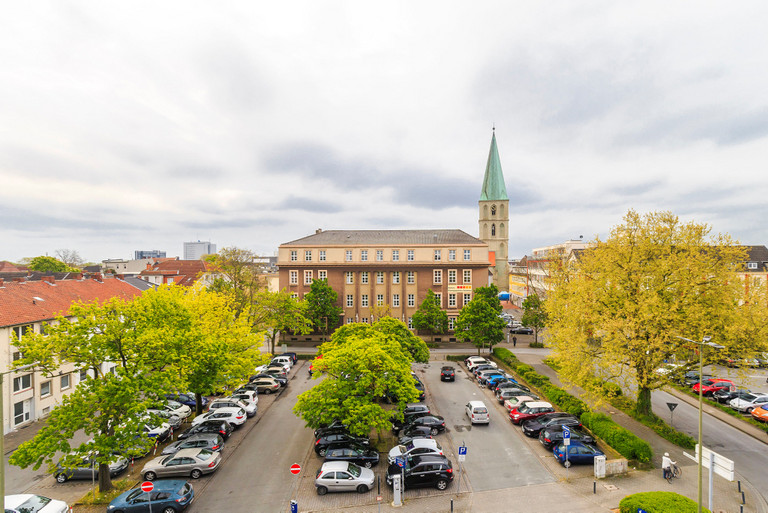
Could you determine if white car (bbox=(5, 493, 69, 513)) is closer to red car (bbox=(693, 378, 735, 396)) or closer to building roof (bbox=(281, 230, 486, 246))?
building roof (bbox=(281, 230, 486, 246))

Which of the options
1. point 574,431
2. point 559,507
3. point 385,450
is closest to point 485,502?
point 559,507

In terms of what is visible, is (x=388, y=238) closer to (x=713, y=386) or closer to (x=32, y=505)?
(x=713, y=386)

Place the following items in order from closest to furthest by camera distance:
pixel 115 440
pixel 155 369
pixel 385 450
Result: pixel 115 440
pixel 155 369
pixel 385 450

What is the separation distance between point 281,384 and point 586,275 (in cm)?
2892

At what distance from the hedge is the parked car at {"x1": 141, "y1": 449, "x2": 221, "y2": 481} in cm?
2087

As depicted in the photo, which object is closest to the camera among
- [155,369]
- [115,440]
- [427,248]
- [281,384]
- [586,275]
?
[115,440]

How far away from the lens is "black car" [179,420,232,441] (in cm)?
2448

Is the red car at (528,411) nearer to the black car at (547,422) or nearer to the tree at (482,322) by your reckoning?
the black car at (547,422)

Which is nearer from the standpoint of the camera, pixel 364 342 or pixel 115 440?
pixel 115 440

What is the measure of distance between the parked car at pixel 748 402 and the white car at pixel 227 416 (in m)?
38.3

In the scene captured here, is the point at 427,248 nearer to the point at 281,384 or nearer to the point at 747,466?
the point at 281,384

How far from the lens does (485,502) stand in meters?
18.3

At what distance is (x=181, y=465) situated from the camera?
2050cm

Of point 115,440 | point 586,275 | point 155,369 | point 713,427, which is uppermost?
point 586,275
